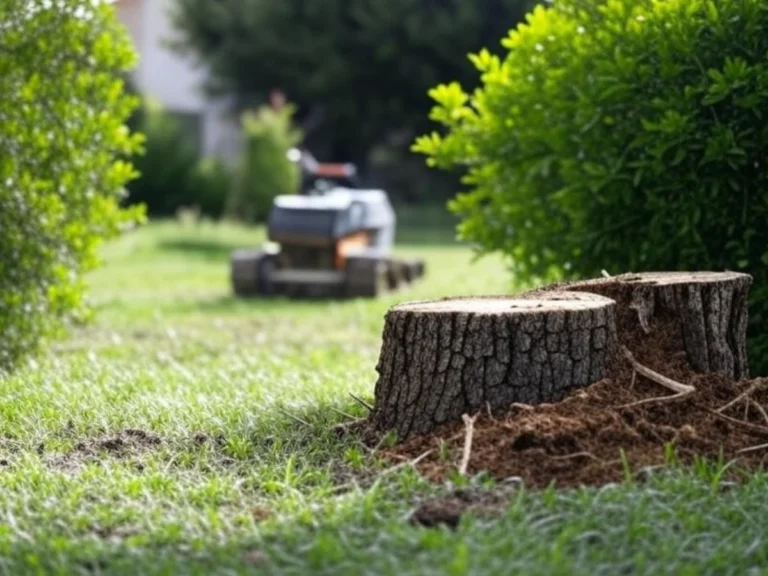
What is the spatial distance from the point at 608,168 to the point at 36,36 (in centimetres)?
321

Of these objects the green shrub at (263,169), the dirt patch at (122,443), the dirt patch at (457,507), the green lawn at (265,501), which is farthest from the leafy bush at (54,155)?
the green shrub at (263,169)

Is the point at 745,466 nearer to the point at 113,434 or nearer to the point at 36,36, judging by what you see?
the point at 113,434

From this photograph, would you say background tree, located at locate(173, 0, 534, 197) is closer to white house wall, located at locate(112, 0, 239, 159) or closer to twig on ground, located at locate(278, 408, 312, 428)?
white house wall, located at locate(112, 0, 239, 159)

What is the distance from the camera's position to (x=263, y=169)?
2342 centimetres

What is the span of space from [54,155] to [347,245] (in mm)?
6104

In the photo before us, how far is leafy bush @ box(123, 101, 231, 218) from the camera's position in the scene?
2661cm

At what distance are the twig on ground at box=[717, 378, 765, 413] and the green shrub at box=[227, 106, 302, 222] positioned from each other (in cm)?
1824

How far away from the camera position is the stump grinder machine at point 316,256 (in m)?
13.3

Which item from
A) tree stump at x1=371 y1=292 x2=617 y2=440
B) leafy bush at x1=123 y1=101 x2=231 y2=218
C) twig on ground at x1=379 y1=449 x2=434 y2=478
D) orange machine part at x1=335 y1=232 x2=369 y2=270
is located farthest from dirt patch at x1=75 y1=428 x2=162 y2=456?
leafy bush at x1=123 y1=101 x2=231 y2=218

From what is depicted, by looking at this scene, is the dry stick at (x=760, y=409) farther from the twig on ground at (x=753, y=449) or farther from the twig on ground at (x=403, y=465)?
the twig on ground at (x=403, y=465)

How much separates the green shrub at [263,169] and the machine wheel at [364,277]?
993cm

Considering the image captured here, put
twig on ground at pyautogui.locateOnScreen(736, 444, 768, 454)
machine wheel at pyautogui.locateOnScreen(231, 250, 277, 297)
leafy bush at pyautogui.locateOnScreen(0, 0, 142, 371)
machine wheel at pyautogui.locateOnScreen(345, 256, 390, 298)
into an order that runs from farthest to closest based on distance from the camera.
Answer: machine wheel at pyautogui.locateOnScreen(231, 250, 277, 297), machine wheel at pyautogui.locateOnScreen(345, 256, 390, 298), leafy bush at pyautogui.locateOnScreen(0, 0, 142, 371), twig on ground at pyautogui.locateOnScreen(736, 444, 768, 454)

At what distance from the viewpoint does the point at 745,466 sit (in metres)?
4.62

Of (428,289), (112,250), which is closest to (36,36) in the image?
(428,289)
